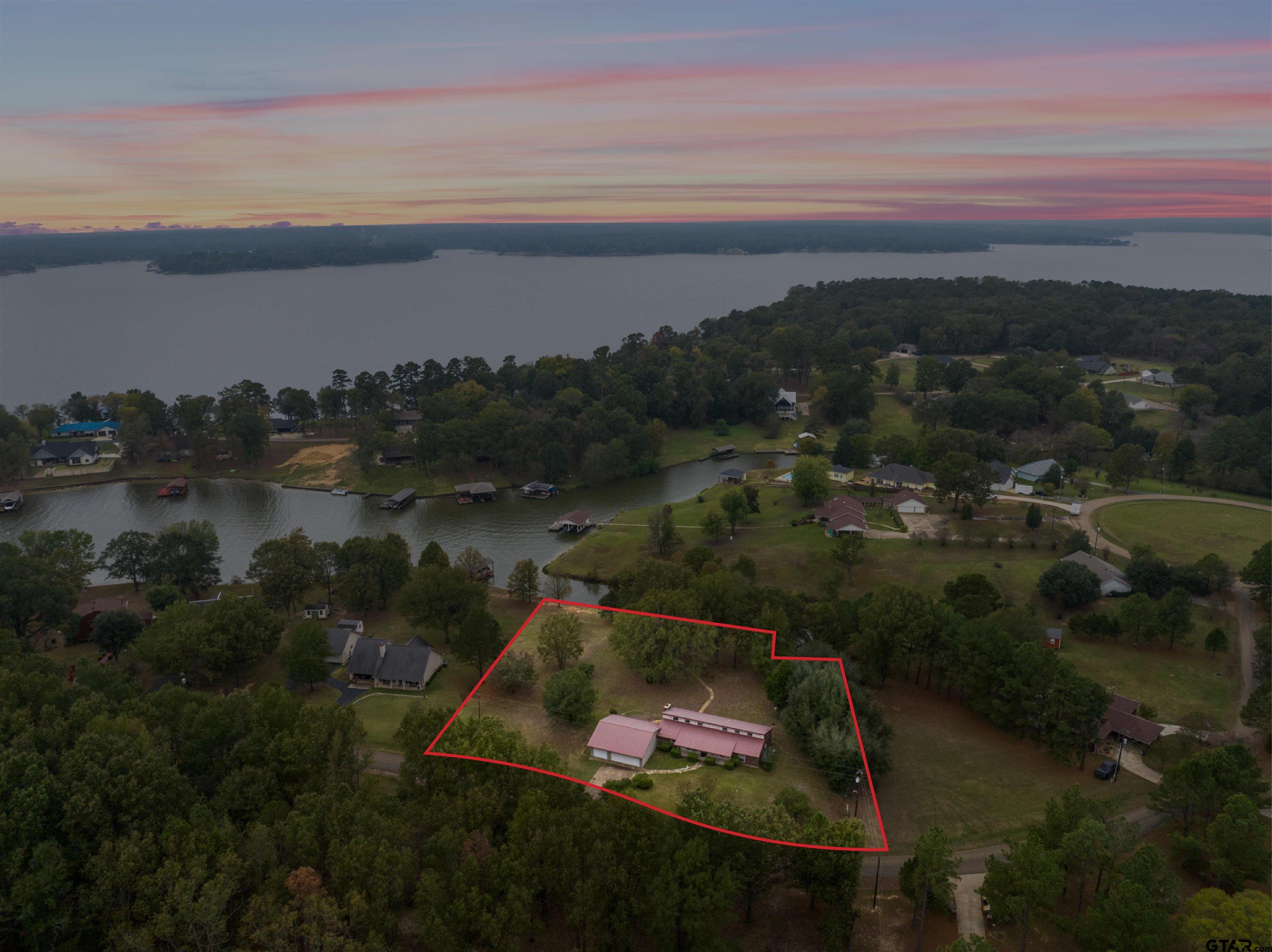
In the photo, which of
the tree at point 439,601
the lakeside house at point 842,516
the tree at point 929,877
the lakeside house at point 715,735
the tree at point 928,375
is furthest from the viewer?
the tree at point 928,375

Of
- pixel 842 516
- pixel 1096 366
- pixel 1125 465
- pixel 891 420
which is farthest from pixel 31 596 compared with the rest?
pixel 1096 366

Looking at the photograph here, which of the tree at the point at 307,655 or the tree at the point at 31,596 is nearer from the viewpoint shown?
the tree at the point at 307,655

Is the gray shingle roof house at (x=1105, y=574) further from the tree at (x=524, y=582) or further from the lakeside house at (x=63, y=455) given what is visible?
the lakeside house at (x=63, y=455)

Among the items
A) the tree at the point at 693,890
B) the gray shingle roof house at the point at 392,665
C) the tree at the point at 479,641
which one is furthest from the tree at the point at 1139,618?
the gray shingle roof house at the point at 392,665

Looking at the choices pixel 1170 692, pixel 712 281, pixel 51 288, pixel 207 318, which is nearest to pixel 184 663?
pixel 1170 692

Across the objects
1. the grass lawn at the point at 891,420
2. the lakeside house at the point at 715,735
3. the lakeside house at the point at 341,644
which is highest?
the lakeside house at the point at 715,735

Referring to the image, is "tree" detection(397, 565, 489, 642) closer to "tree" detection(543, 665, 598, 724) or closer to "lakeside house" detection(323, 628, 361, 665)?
"lakeside house" detection(323, 628, 361, 665)

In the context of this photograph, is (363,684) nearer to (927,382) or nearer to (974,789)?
(974,789)

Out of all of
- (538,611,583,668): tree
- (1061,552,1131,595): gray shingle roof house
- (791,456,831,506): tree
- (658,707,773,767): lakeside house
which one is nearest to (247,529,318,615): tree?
(538,611,583,668): tree
